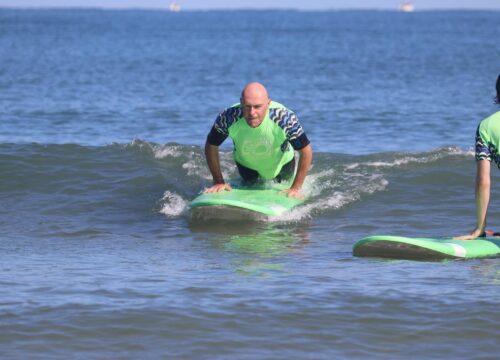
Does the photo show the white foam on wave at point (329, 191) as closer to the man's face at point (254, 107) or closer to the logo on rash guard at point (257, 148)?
the logo on rash guard at point (257, 148)

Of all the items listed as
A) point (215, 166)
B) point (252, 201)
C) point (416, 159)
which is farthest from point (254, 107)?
point (416, 159)

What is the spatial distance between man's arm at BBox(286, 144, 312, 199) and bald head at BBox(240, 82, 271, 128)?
600mm

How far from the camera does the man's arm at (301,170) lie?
1109 cm

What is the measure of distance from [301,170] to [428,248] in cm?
278

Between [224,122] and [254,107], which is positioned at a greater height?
[254,107]

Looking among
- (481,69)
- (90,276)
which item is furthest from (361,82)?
A: (90,276)

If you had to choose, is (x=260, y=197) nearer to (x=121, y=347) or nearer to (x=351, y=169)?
(x=351, y=169)

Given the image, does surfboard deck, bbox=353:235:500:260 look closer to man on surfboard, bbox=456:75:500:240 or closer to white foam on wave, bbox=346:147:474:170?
man on surfboard, bbox=456:75:500:240

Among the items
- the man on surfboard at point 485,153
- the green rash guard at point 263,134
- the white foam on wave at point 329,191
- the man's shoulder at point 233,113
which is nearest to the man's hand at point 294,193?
the white foam on wave at point 329,191

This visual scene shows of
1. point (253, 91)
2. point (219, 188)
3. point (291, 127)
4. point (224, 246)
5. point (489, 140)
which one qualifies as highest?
point (253, 91)

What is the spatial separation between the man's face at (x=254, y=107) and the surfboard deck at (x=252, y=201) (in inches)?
30.7

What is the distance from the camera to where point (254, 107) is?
10898 millimetres

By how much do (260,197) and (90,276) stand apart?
3201mm

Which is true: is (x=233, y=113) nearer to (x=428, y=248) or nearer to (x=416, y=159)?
(x=428, y=248)
